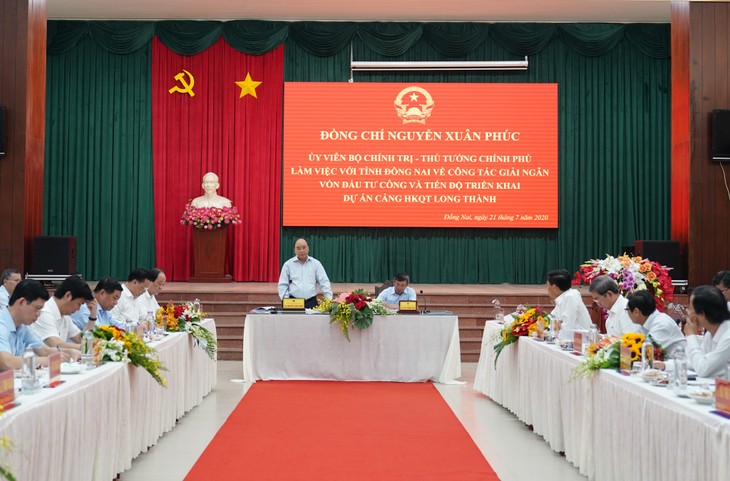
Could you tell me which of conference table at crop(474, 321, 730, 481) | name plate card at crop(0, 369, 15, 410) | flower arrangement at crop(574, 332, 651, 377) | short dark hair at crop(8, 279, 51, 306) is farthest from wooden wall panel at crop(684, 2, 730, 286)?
name plate card at crop(0, 369, 15, 410)

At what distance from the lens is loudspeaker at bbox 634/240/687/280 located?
10.2 m

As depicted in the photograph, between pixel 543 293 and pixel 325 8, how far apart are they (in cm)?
555

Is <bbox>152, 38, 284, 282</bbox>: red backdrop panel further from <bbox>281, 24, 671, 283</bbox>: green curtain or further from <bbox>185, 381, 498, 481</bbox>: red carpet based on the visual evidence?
<bbox>185, 381, 498, 481</bbox>: red carpet

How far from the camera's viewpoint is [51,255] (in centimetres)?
996

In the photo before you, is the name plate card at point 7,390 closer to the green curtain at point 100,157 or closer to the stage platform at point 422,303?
the stage platform at point 422,303

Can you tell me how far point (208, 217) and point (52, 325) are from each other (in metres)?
7.39

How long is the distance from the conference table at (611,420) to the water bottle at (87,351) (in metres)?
2.71

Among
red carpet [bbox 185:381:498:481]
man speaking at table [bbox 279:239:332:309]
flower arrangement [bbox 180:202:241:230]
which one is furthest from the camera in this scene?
flower arrangement [bbox 180:202:241:230]


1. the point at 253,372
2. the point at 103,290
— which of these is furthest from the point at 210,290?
the point at 103,290

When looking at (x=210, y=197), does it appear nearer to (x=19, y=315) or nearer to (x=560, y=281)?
(x=560, y=281)

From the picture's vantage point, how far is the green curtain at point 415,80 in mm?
13031

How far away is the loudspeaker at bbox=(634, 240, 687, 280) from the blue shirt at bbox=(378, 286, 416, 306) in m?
3.49

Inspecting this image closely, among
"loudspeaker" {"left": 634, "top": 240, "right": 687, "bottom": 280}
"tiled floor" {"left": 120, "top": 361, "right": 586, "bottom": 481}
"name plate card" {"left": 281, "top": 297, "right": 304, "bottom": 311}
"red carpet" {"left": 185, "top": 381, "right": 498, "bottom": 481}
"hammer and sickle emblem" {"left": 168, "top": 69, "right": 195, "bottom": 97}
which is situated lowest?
"tiled floor" {"left": 120, "top": 361, "right": 586, "bottom": 481}

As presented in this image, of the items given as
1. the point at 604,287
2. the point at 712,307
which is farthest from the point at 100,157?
the point at 712,307
